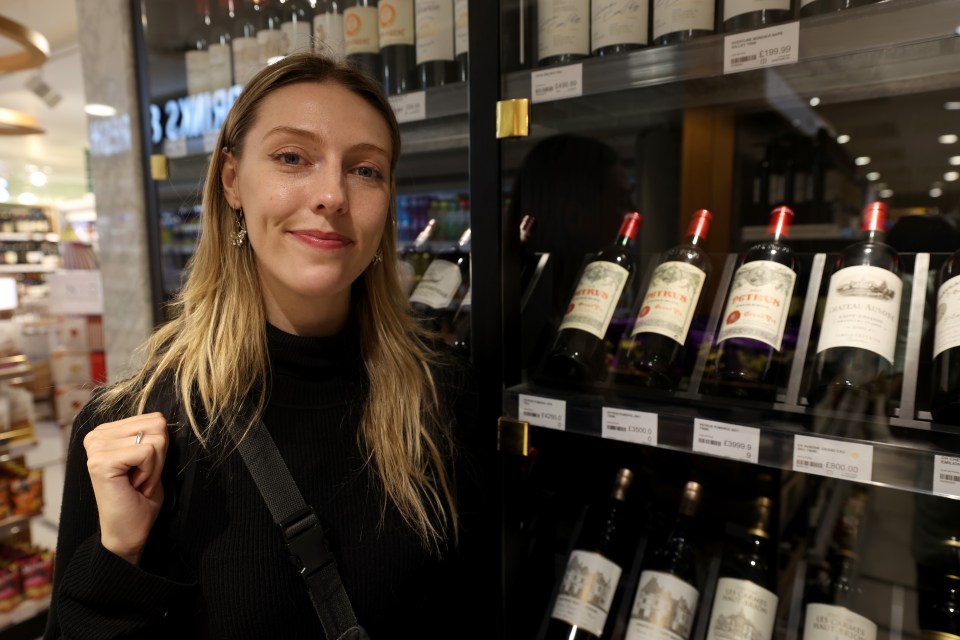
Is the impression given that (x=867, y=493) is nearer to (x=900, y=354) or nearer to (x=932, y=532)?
(x=932, y=532)

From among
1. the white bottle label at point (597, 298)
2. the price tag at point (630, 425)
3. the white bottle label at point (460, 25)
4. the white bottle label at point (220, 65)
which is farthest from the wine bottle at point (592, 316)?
the white bottle label at point (220, 65)

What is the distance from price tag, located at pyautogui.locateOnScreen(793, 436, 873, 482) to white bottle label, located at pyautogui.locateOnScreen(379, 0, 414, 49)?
1.17 meters

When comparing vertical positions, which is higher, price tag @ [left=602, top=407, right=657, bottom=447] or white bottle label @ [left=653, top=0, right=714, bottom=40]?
white bottle label @ [left=653, top=0, right=714, bottom=40]

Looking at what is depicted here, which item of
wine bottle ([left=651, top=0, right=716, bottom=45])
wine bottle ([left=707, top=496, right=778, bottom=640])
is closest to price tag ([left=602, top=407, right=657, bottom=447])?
wine bottle ([left=707, top=496, right=778, bottom=640])

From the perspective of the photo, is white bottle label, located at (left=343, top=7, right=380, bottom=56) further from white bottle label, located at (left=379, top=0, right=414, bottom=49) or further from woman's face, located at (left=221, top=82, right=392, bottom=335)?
woman's face, located at (left=221, top=82, right=392, bottom=335)

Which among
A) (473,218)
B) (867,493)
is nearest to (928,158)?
(867,493)

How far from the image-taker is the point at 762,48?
35.6 inches

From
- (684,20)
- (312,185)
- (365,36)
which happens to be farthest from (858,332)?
(365,36)

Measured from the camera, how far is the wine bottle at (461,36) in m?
1.34

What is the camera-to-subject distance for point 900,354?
94 cm

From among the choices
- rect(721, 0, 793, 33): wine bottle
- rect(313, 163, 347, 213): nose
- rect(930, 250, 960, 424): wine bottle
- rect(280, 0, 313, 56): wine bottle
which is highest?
rect(280, 0, 313, 56): wine bottle

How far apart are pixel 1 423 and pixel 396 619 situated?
2.31 metres

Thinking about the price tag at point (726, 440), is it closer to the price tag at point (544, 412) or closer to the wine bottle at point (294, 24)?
the price tag at point (544, 412)

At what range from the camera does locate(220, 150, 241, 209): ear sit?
3.44 ft
